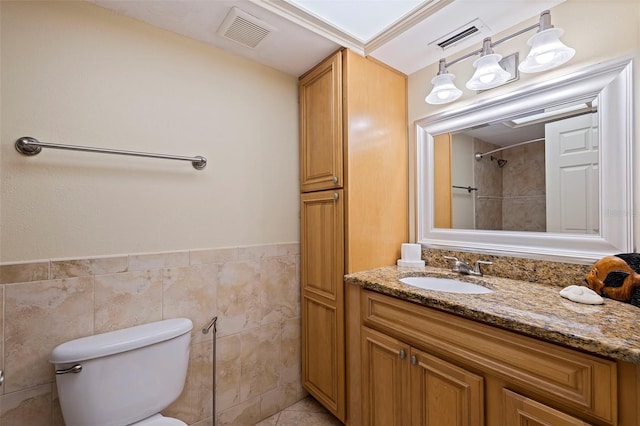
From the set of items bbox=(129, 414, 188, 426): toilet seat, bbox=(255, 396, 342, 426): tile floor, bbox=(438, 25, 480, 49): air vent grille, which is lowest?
bbox=(255, 396, 342, 426): tile floor

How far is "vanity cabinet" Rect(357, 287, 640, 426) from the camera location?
2.44 ft

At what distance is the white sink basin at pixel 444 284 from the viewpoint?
4.57 feet

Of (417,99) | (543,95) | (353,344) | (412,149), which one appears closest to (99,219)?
(353,344)

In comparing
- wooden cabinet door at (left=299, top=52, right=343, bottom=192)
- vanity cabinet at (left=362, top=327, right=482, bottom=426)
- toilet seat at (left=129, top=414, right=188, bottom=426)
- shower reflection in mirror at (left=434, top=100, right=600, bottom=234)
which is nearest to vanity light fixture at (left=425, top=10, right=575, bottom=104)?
shower reflection in mirror at (left=434, top=100, right=600, bottom=234)

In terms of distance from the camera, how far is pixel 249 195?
5.50 ft

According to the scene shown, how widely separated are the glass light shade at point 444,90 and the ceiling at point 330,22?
9.2 inches

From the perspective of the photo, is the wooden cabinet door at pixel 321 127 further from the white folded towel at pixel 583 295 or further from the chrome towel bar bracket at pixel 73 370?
the chrome towel bar bracket at pixel 73 370

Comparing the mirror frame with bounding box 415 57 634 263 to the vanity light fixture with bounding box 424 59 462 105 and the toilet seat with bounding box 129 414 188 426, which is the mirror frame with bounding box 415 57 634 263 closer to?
the vanity light fixture with bounding box 424 59 462 105

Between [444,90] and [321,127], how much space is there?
71cm

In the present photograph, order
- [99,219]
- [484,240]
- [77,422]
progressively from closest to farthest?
[77,422]
[99,219]
[484,240]

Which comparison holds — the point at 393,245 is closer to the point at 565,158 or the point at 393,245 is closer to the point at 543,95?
the point at 565,158

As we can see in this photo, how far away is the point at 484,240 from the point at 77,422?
2.01 m

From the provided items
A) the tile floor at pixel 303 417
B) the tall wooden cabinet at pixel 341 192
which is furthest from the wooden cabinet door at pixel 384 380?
the tile floor at pixel 303 417

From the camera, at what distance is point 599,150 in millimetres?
1169
